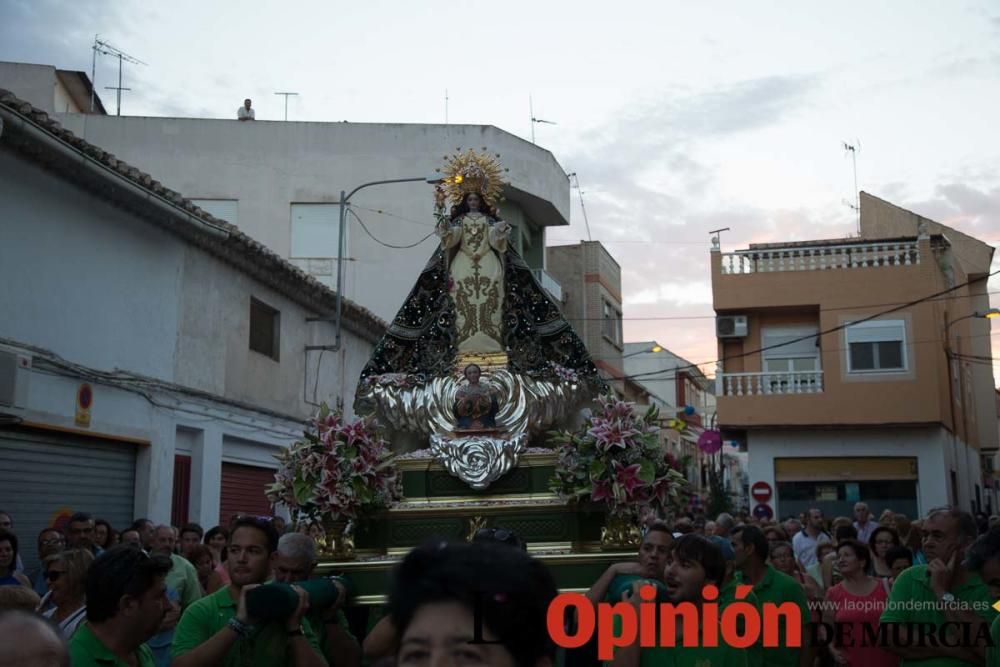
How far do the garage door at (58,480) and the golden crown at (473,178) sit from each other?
5088mm

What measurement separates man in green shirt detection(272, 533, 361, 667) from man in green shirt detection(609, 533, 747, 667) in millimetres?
1121

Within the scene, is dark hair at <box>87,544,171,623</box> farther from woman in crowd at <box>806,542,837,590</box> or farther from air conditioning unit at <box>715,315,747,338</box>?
air conditioning unit at <box>715,315,747,338</box>

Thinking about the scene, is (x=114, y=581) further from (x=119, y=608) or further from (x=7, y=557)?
(x=7, y=557)

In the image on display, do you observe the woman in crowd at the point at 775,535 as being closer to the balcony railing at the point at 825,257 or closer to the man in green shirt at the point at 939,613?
the man in green shirt at the point at 939,613

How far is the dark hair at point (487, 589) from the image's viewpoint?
212 centimetres

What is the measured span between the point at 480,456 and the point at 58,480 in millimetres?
5808

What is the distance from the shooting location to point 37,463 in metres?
11.4

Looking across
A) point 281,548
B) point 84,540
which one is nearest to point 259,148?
point 84,540

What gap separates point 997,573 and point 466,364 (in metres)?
4.55

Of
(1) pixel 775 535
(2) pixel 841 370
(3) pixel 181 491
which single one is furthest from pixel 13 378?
(2) pixel 841 370

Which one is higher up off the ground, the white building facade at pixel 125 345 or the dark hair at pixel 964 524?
Result: the white building facade at pixel 125 345

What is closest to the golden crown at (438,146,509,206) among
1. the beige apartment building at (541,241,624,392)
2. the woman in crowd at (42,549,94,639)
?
the woman in crowd at (42,549,94,639)

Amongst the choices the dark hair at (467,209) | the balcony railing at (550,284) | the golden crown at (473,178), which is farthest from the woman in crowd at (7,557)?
the balcony railing at (550,284)

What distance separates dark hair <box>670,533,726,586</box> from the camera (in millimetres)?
4516
